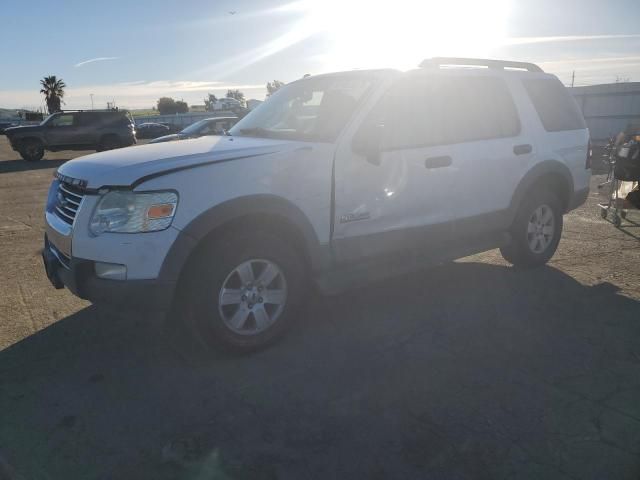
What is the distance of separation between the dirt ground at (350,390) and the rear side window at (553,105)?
170 cm

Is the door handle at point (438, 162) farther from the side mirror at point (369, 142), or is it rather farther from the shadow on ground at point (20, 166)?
the shadow on ground at point (20, 166)

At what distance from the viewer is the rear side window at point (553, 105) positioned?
527 centimetres

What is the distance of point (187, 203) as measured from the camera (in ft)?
10.4

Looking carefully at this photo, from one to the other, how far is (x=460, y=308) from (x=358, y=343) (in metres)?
1.12

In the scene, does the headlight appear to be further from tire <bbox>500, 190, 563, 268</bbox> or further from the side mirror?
tire <bbox>500, 190, 563, 268</bbox>

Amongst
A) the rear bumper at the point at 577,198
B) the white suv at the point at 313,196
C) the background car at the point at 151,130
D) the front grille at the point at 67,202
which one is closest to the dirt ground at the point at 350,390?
the white suv at the point at 313,196

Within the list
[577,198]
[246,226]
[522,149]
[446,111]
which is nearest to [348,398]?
[246,226]

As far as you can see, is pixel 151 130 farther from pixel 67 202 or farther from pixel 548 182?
pixel 67 202

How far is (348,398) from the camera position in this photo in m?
3.01

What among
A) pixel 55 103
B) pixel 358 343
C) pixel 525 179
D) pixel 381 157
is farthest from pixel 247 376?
pixel 55 103

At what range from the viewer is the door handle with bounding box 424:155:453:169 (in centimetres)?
425

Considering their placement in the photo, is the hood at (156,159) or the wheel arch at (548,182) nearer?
the hood at (156,159)

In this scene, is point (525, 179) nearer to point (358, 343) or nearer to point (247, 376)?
point (358, 343)

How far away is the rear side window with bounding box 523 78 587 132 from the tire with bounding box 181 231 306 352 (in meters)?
3.16
